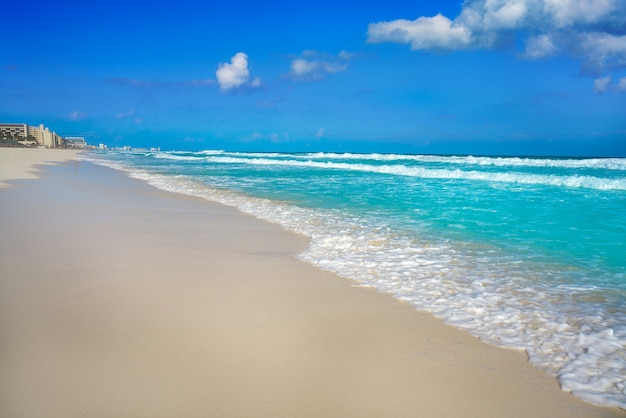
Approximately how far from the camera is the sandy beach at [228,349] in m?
2.05

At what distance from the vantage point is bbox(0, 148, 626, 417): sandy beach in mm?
2055

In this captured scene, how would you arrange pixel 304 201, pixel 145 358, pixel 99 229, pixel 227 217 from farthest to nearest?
pixel 304 201 → pixel 227 217 → pixel 99 229 → pixel 145 358

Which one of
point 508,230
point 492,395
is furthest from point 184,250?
point 508,230

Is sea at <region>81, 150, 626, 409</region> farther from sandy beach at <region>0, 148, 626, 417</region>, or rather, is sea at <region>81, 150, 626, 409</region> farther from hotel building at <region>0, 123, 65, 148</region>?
hotel building at <region>0, 123, 65, 148</region>

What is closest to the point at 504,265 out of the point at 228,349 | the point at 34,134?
the point at 228,349

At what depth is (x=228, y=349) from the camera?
8.46 feet

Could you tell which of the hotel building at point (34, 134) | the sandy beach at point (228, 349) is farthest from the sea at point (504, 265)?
the hotel building at point (34, 134)

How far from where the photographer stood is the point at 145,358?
7.91 feet

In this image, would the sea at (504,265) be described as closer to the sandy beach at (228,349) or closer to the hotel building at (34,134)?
the sandy beach at (228,349)

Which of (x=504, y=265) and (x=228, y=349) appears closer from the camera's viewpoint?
(x=228, y=349)

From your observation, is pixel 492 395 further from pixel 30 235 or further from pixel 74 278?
pixel 30 235

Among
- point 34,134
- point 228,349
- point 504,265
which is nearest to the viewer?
point 228,349

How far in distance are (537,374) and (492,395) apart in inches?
18.4

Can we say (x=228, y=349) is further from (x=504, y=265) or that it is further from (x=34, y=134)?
(x=34, y=134)
